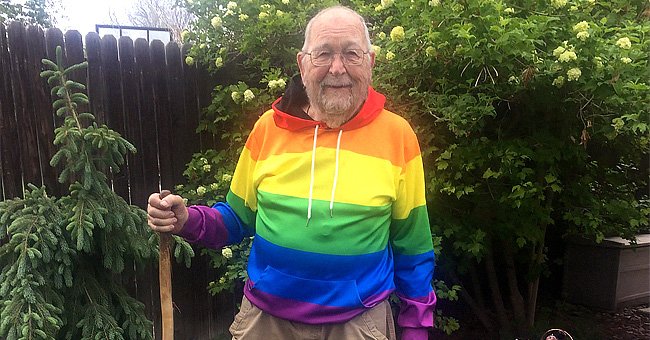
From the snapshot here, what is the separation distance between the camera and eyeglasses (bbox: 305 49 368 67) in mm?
1725

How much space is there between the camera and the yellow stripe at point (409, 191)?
173cm

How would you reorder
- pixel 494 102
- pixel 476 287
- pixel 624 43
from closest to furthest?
pixel 624 43 → pixel 494 102 → pixel 476 287

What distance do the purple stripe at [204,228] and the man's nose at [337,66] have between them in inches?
26.3

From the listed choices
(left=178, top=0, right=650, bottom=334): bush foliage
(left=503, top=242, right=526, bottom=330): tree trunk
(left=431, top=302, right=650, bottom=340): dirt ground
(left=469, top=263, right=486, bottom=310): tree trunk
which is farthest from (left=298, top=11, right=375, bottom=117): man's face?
(left=431, top=302, right=650, bottom=340): dirt ground

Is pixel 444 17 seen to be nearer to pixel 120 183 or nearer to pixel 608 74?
pixel 608 74

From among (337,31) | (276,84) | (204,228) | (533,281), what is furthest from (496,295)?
(337,31)

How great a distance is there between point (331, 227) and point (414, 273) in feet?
1.15

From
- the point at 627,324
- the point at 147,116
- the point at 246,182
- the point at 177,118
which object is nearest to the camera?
the point at 246,182

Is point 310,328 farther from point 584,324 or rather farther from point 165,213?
point 584,324

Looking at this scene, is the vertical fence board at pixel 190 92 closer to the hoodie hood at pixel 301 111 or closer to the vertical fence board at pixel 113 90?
the vertical fence board at pixel 113 90

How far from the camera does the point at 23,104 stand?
3.01 metres

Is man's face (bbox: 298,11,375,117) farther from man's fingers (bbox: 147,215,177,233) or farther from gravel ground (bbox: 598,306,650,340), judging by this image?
gravel ground (bbox: 598,306,650,340)

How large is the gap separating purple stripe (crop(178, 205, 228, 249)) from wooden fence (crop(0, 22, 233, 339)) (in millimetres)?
1704

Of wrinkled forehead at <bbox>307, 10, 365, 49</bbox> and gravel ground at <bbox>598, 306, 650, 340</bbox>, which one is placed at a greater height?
wrinkled forehead at <bbox>307, 10, 365, 49</bbox>
